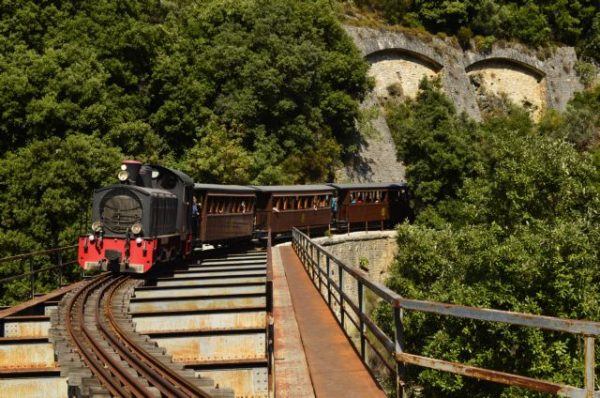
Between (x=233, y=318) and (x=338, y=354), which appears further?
(x=233, y=318)

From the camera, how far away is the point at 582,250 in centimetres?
1662

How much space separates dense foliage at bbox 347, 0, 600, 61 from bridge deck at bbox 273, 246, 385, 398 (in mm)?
55612

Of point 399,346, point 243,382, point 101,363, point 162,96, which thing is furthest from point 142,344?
point 162,96

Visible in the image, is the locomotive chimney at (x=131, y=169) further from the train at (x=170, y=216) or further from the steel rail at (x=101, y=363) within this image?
the steel rail at (x=101, y=363)

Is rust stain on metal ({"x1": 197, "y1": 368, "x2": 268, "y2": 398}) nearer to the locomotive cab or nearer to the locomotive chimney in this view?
the locomotive cab

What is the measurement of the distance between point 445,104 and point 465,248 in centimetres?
2222

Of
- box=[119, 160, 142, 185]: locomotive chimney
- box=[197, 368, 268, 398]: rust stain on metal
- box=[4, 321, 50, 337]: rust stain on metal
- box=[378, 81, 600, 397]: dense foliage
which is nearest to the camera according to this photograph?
box=[197, 368, 268, 398]: rust stain on metal

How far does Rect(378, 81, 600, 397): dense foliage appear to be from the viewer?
14953 millimetres

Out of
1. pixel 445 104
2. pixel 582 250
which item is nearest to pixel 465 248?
pixel 582 250

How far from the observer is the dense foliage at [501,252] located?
14953 mm

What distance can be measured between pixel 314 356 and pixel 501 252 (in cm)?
1050

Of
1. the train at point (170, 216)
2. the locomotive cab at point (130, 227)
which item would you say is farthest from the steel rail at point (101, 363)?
the train at point (170, 216)

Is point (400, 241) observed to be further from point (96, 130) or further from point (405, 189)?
point (96, 130)

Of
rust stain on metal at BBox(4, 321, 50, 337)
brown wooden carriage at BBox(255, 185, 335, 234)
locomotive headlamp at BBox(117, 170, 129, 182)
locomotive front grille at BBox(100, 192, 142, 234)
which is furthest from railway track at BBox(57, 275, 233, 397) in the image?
brown wooden carriage at BBox(255, 185, 335, 234)
